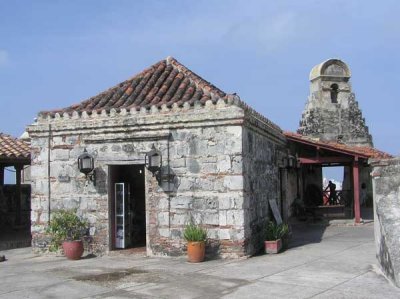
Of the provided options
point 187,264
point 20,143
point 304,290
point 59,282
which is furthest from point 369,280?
point 20,143

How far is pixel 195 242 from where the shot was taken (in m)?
10.2

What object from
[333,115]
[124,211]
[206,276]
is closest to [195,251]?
[206,276]

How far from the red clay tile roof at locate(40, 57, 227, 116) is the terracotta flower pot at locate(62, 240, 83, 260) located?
3084mm

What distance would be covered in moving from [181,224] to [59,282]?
3.22 m

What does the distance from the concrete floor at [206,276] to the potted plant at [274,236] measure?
31 cm

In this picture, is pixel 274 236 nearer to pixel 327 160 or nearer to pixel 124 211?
A: pixel 124 211

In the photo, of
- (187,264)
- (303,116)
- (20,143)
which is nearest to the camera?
(187,264)

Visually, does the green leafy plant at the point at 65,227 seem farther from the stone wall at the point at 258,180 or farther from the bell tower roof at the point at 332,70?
the bell tower roof at the point at 332,70

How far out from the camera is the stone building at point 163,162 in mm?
10609

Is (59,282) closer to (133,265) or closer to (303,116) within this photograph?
(133,265)

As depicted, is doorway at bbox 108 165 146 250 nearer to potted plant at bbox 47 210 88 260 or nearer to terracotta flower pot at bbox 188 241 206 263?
potted plant at bbox 47 210 88 260

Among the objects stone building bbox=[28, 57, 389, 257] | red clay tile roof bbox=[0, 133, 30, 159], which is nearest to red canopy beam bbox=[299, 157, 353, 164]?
stone building bbox=[28, 57, 389, 257]

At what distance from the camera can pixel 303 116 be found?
25141mm

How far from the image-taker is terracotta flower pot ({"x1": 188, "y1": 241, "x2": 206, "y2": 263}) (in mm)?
10195
